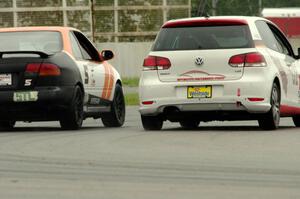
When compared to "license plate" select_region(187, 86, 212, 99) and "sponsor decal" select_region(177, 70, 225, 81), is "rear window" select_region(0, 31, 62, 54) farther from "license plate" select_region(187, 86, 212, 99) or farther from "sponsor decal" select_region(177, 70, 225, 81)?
"license plate" select_region(187, 86, 212, 99)

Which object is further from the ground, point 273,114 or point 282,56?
point 282,56

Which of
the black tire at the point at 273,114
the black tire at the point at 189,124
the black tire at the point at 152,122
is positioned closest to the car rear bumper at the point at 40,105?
the black tire at the point at 152,122

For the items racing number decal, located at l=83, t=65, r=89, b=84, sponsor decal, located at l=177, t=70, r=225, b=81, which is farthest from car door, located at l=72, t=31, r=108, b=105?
sponsor decal, located at l=177, t=70, r=225, b=81

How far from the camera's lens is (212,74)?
15.6m

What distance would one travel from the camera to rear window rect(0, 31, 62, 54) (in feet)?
53.6

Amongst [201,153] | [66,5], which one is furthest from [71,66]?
[66,5]

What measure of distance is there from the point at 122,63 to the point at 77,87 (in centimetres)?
3817

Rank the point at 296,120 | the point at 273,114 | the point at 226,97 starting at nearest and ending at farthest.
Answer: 1. the point at 226,97
2. the point at 273,114
3. the point at 296,120

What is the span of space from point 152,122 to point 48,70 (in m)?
1.66

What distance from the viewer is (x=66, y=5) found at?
5244 cm

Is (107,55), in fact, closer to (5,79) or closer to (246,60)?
(5,79)

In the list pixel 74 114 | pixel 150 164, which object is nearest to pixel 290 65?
pixel 74 114

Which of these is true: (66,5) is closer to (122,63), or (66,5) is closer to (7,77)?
(122,63)

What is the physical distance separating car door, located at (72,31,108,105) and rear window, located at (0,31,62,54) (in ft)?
1.52
